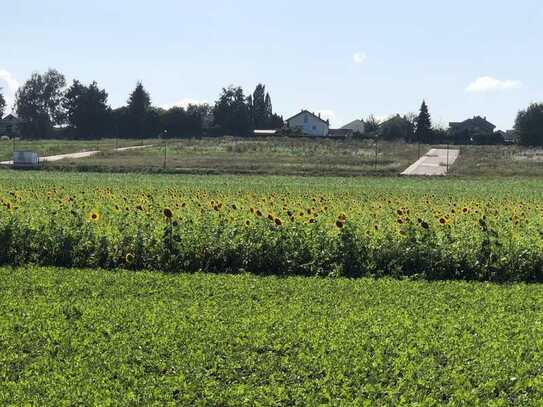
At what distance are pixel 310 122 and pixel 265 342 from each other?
129779 mm

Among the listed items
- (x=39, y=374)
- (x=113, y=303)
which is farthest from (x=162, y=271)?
(x=39, y=374)

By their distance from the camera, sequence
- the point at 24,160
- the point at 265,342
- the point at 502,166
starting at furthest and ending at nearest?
the point at 502,166 → the point at 24,160 → the point at 265,342

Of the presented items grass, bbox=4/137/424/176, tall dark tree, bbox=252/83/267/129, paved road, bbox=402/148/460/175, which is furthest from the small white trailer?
tall dark tree, bbox=252/83/267/129

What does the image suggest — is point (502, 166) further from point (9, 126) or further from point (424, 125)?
point (9, 126)

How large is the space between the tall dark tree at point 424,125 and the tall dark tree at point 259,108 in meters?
32.3

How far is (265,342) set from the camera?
711 centimetres

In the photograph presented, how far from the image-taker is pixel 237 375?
6.32 m

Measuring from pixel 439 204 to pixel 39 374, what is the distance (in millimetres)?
14748

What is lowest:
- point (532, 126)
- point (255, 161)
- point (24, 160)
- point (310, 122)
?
point (255, 161)

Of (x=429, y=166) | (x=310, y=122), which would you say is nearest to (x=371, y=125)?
(x=310, y=122)

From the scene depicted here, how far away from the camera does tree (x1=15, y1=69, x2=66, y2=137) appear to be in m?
117

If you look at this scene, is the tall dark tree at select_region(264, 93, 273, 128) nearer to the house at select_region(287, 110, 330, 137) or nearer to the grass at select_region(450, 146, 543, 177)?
the house at select_region(287, 110, 330, 137)

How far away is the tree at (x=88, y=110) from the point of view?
107125 mm

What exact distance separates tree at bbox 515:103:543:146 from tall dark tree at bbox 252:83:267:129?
4917cm
